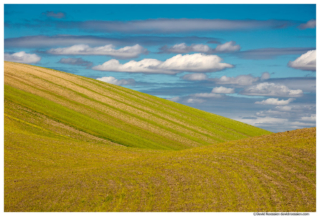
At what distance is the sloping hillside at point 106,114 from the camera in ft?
200

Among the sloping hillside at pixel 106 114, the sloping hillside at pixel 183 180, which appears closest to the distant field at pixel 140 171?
the sloping hillside at pixel 183 180

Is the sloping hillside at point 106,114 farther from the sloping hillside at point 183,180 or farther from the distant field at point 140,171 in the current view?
the sloping hillside at point 183,180

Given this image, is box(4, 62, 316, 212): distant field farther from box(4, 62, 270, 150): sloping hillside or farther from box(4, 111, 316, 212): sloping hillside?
box(4, 62, 270, 150): sloping hillside

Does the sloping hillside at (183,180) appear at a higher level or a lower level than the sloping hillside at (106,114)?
lower

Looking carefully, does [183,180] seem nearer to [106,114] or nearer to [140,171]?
[140,171]

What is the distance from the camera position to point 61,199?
2330cm

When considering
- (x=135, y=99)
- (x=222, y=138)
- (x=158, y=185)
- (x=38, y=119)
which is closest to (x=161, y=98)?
(x=135, y=99)

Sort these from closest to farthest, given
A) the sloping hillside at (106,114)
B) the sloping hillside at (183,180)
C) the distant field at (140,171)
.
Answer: the sloping hillside at (183,180) < the distant field at (140,171) < the sloping hillside at (106,114)

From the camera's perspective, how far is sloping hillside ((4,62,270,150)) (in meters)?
61.1

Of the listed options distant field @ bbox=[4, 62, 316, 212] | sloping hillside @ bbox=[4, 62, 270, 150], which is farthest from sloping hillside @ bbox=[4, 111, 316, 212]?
sloping hillside @ bbox=[4, 62, 270, 150]

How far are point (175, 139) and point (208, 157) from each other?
3836 cm

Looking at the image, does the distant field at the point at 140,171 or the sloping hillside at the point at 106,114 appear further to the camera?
the sloping hillside at the point at 106,114

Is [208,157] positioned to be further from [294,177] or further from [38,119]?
[38,119]

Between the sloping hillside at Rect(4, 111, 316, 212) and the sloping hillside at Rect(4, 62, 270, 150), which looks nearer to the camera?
the sloping hillside at Rect(4, 111, 316, 212)
